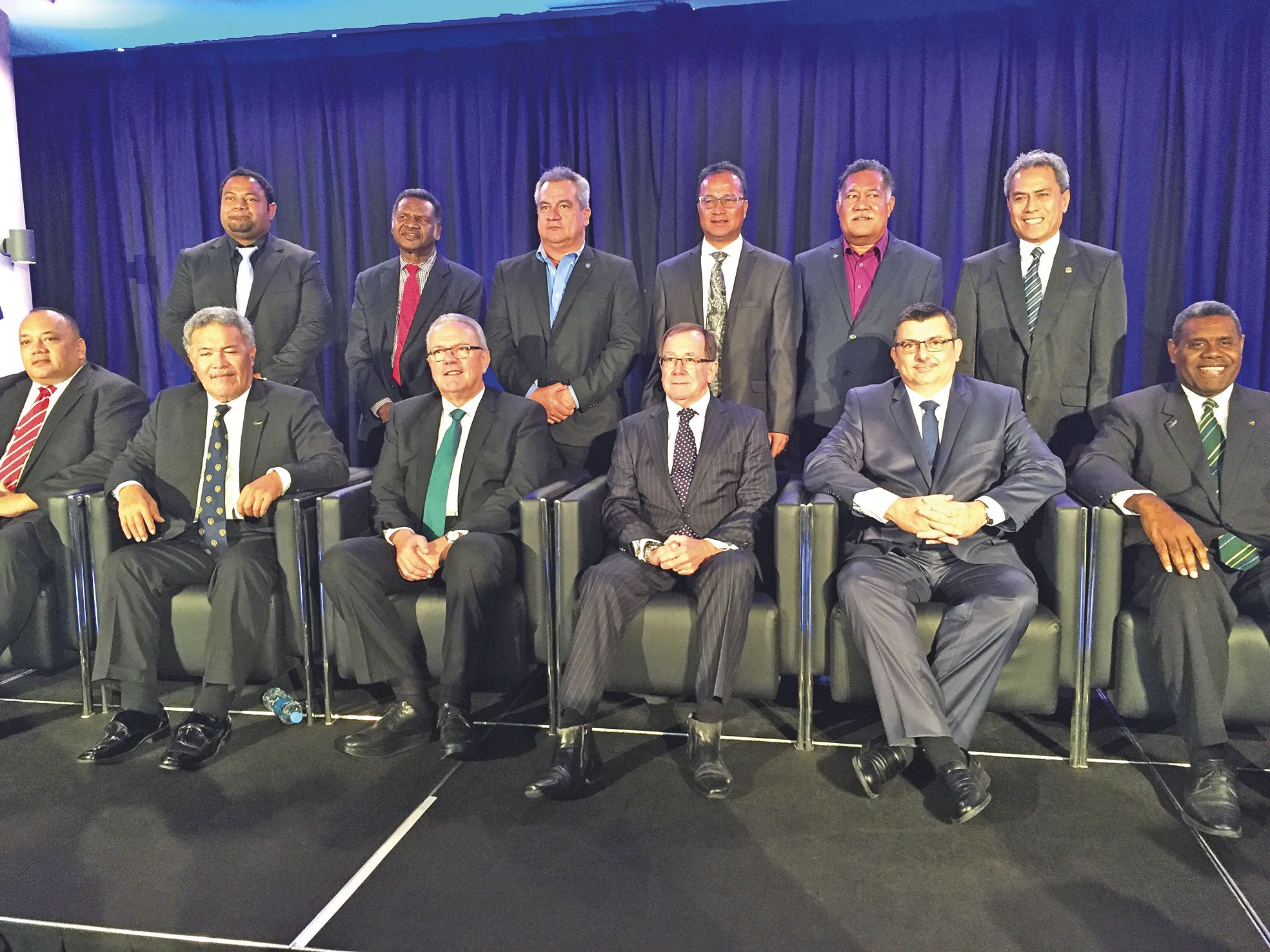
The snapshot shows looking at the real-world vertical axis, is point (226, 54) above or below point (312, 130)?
above

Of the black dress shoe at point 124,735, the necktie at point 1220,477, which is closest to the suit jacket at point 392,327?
the black dress shoe at point 124,735

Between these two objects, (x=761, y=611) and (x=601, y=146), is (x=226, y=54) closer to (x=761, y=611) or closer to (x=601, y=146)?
(x=601, y=146)

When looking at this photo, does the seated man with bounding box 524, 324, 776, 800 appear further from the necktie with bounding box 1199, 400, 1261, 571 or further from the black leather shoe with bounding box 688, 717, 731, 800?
the necktie with bounding box 1199, 400, 1261, 571

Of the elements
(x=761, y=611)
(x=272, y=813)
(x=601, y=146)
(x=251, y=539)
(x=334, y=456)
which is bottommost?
(x=272, y=813)

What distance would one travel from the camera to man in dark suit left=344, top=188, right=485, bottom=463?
13.5 feet

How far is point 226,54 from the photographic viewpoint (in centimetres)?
555

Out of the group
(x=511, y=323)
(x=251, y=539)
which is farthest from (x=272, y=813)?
(x=511, y=323)

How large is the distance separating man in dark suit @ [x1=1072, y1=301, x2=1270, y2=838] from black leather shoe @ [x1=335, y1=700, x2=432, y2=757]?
2125 millimetres

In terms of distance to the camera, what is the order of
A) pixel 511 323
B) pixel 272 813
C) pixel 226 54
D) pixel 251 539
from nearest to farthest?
pixel 272 813 < pixel 251 539 < pixel 511 323 < pixel 226 54

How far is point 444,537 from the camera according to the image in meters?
3.17

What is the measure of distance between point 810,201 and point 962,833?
3540 millimetres

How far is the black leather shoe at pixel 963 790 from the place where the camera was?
95.6 inches

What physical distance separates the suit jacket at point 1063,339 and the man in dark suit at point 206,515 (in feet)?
7.90

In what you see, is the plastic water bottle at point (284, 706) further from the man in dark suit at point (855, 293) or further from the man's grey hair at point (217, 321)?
the man in dark suit at point (855, 293)
